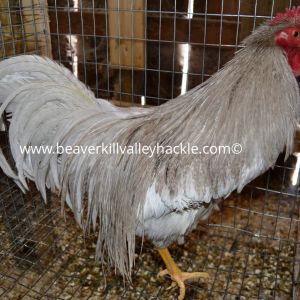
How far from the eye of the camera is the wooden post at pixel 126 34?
2.61 m

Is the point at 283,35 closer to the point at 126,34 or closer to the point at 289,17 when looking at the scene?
the point at 289,17

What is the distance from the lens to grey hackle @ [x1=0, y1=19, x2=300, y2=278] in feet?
5.50

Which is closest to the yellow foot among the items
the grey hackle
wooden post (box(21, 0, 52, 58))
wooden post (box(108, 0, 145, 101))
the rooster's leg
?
the rooster's leg

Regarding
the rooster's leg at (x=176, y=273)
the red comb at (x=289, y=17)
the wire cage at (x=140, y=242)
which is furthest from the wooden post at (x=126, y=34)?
the rooster's leg at (x=176, y=273)

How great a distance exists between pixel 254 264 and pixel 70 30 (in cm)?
211

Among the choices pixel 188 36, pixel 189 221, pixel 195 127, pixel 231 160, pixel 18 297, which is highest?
pixel 188 36

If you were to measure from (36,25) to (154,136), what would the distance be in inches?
55.7

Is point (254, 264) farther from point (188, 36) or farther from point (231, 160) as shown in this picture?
point (188, 36)

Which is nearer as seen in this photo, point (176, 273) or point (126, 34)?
point (176, 273)

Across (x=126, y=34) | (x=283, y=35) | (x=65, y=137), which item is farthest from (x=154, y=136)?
(x=126, y=34)

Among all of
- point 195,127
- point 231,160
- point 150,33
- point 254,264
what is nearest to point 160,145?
point 195,127

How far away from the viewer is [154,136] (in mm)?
1753

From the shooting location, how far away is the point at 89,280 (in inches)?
91.8

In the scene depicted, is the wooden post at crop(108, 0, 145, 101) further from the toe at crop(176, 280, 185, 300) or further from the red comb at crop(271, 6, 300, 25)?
the toe at crop(176, 280, 185, 300)
